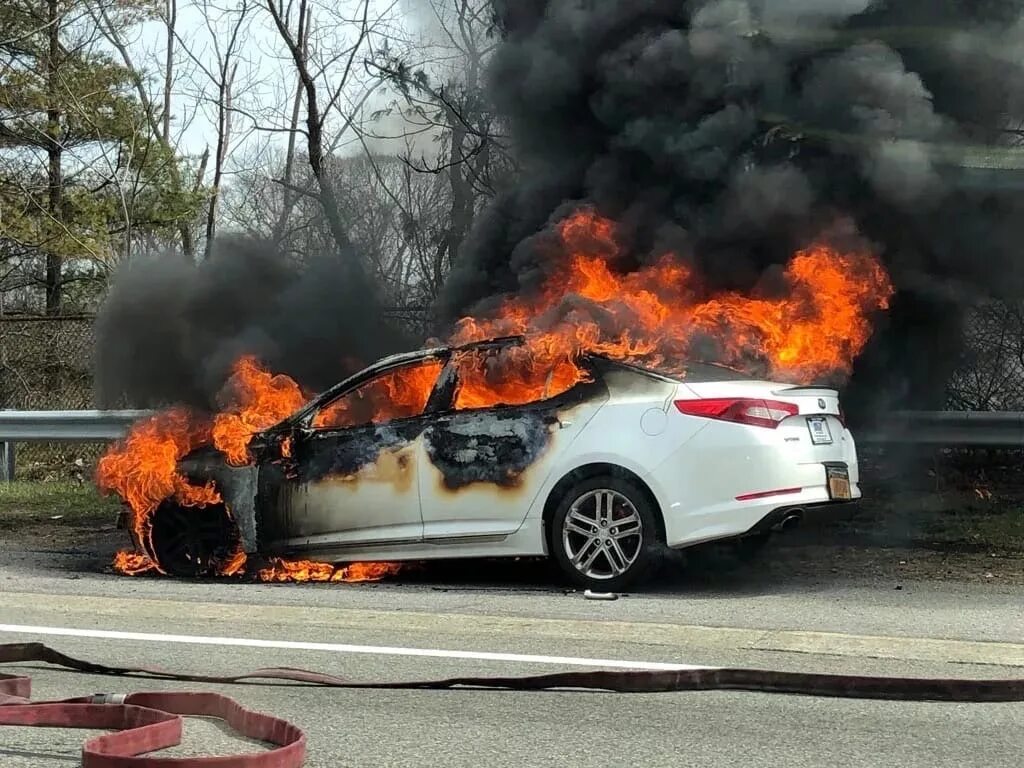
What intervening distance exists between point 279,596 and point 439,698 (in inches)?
115

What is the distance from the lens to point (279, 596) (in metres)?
7.84

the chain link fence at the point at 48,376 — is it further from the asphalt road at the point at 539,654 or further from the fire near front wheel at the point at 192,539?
the fire near front wheel at the point at 192,539

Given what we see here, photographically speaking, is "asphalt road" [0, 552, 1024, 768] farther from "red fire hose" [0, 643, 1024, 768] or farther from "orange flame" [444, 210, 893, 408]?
"orange flame" [444, 210, 893, 408]

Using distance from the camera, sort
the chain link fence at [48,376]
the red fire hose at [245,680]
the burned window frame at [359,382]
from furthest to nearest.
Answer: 1. the chain link fence at [48,376]
2. the burned window frame at [359,382]
3. the red fire hose at [245,680]

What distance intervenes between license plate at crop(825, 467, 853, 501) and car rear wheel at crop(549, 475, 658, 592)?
106 cm

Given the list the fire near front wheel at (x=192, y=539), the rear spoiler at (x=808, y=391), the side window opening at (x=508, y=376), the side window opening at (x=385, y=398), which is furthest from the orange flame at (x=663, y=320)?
the fire near front wheel at (x=192, y=539)

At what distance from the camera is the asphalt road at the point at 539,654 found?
441cm

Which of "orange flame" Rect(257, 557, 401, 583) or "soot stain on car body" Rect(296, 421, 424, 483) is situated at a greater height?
"soot stain on car body" Rect(296, 421, 424, 483)

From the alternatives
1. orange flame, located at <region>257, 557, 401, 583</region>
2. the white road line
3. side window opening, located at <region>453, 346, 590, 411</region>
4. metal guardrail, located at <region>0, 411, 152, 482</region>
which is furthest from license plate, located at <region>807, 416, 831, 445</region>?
metal guardrail, located at <region>0, 411, 152, 482</region>

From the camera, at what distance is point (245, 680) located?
5508mm

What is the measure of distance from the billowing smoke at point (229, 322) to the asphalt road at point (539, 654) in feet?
8.18

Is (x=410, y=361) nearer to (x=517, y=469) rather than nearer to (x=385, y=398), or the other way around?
(x=385, y=398)

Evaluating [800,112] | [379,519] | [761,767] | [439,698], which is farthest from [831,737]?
[800,112]

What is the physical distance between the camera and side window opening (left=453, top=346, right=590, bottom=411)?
808 centimetres
